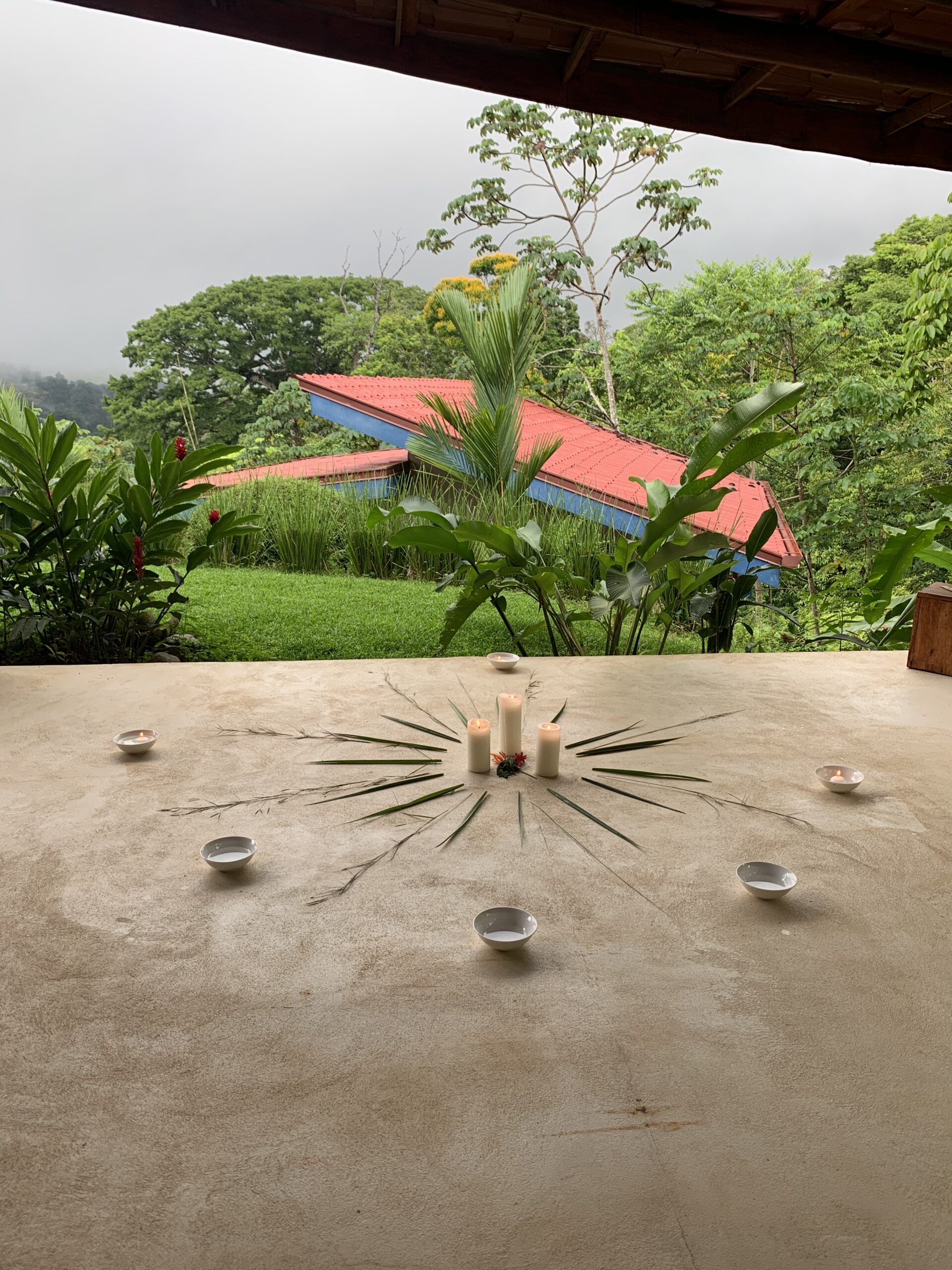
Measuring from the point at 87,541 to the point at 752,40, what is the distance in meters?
2.43

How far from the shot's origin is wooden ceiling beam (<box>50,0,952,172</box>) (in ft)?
7.20

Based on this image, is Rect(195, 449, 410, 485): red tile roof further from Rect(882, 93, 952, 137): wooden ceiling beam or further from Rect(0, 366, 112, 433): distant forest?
Rect(0, 366, 112, 433): distant forest

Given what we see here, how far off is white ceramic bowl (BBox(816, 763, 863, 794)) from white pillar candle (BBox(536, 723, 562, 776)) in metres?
0.56

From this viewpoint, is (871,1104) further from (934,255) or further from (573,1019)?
(934,255)

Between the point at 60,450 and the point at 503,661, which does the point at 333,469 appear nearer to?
the point at 60,450

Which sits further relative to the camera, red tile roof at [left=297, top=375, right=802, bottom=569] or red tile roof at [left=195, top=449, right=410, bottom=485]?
red tile roof at [left=195, top=449, right=410, bottom=485]

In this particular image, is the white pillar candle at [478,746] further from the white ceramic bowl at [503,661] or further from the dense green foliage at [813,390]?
the dense green foliage at [813,390]

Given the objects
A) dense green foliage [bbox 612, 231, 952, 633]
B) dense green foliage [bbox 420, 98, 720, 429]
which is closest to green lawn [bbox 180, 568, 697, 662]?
dense green foliage [bbox 612, 231, 952, 633]

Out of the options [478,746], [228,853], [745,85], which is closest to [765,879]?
[478,746]

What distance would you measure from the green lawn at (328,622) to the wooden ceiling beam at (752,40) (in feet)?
6.73

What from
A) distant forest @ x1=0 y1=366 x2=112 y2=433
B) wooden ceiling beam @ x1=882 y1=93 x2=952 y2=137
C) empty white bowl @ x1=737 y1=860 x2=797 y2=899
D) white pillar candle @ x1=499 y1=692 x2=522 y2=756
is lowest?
empty white bowl @ x1=737 y1=860 x2=797 y2=899

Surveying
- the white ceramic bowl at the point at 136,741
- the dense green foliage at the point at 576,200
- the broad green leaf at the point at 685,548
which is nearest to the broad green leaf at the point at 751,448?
the broad green leaf at the point at 685,548

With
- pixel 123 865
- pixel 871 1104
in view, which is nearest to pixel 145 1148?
pixel 123 865

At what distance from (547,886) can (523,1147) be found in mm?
560
